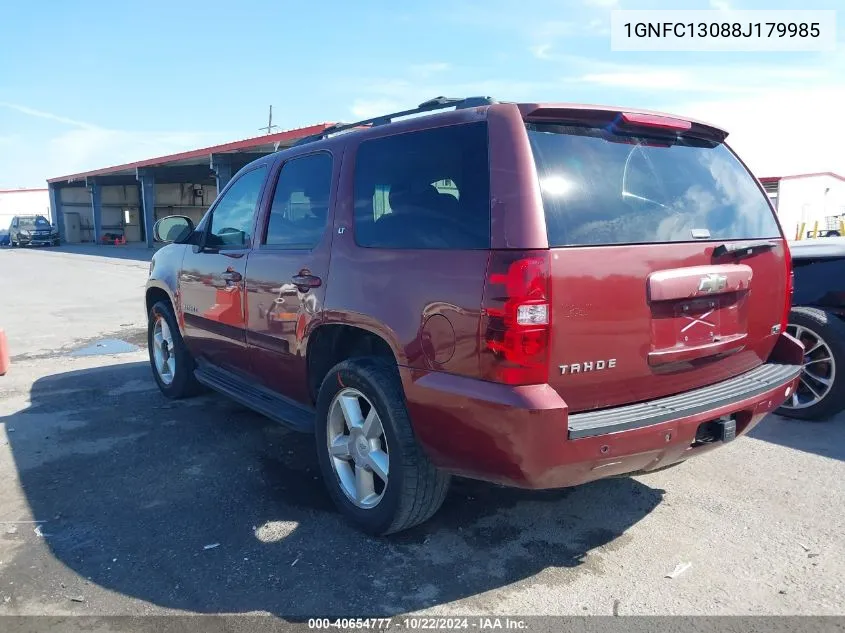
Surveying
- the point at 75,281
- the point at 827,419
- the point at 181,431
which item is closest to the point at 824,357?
the point at 827,419

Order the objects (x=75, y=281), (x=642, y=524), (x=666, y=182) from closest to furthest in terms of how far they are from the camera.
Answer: (x=666, y=182)
(x=642, y=524)
(x=75, y=281)

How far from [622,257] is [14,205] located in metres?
59.6

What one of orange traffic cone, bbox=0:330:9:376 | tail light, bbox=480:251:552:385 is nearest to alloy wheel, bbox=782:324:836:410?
tail light, bbox=480:251:552:385

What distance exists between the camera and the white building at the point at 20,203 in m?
49.6

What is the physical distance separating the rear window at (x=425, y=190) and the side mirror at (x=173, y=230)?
246 centimetres

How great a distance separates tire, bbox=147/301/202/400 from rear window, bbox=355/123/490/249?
279 centimetres

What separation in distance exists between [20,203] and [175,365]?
2211 inches

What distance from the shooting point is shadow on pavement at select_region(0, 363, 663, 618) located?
2760 mm

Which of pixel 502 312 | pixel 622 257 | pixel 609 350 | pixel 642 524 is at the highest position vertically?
pixel 622 257

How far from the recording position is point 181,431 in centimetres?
477

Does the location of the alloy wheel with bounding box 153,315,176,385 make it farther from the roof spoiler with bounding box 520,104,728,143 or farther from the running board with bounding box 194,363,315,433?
the roof spoiler with bounding box 520,104,728,143

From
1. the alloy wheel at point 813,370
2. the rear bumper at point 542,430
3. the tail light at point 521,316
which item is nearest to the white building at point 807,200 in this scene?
the alloy wheel at point 813,370

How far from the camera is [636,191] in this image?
2.80 metres

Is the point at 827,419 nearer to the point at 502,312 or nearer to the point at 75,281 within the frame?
the point at 502,312
